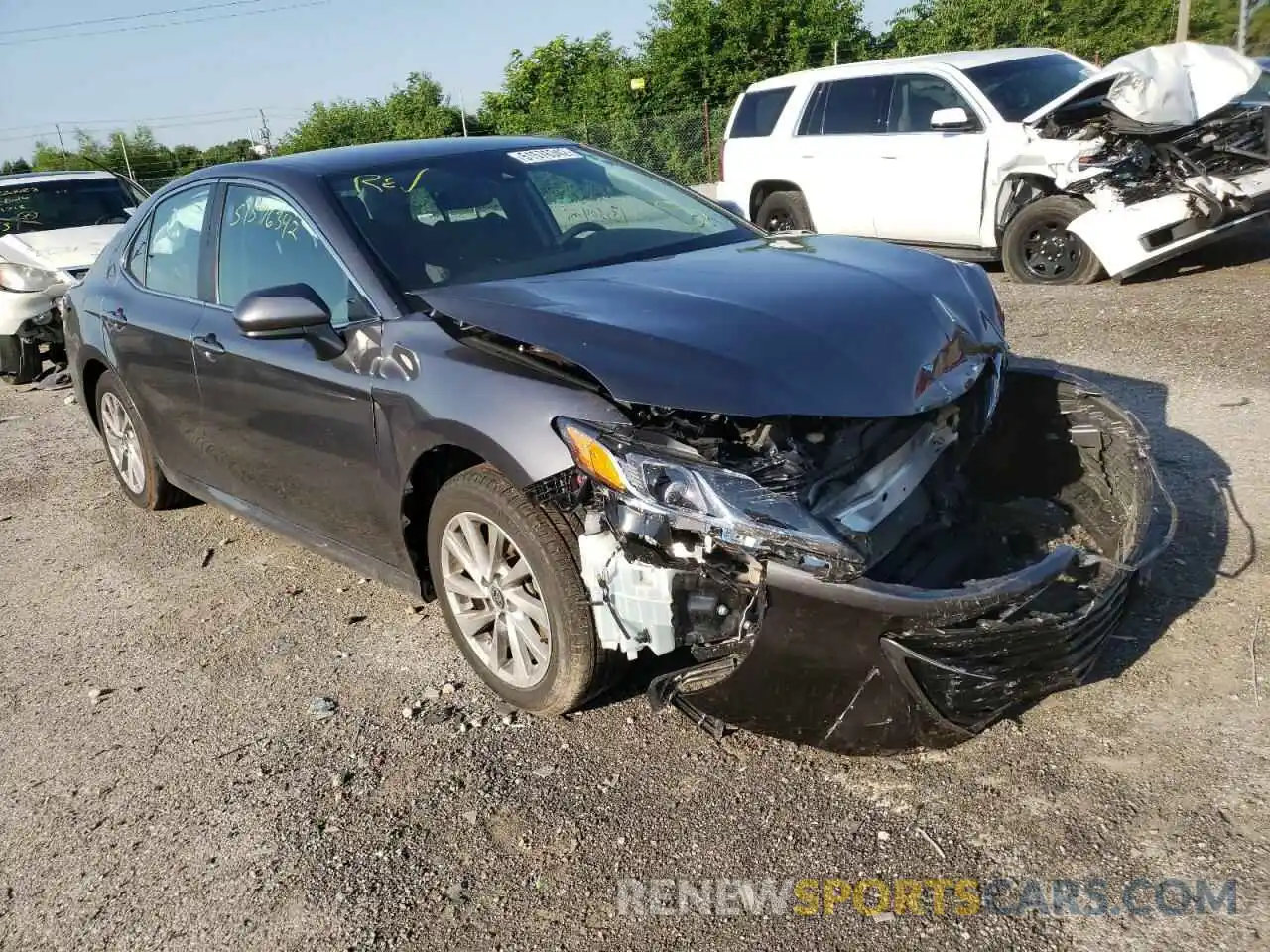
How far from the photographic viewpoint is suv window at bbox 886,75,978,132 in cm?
939

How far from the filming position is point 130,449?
5.60 metres

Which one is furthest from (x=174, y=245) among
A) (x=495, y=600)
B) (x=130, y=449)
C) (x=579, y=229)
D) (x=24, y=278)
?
(x=24, y=278)

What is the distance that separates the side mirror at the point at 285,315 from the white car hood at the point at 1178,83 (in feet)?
21.1

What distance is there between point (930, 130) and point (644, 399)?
7758mm

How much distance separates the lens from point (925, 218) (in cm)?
962

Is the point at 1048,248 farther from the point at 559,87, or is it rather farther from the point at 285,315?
the point at 559,87

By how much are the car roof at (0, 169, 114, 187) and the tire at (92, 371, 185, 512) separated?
20.2 ft

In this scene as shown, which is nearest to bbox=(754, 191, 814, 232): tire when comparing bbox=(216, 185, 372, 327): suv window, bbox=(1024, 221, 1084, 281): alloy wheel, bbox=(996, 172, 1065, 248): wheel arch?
bbox=(996, 172, 1065, 248): wheel arch

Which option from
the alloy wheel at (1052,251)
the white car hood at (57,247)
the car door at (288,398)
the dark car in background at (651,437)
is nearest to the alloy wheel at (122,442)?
the dark car in background at (651,437)

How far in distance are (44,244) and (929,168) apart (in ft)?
26.2

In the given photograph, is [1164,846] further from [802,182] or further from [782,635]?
[802,182]

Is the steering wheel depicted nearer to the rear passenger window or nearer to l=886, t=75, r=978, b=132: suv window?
l=886, t=75, r=978, b=132: suv window

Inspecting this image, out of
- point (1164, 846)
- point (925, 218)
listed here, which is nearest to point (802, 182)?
point (925, 218)

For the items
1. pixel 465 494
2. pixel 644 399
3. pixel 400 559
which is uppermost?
pixel 644 399
